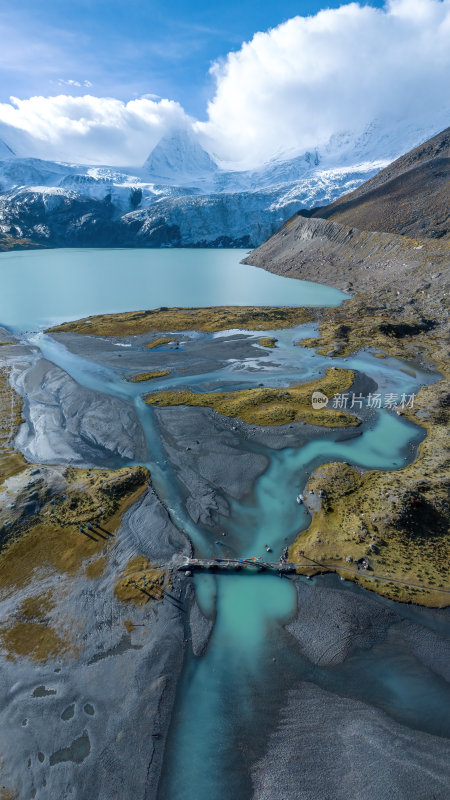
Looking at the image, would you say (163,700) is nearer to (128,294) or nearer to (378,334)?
(378,334)

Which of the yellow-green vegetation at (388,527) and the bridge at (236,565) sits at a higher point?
the yellow-green vegetation at (388,527)

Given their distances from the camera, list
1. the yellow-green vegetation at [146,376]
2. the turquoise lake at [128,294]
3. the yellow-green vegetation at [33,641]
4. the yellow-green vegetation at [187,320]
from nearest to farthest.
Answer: the yellow-green vegetation at [33,641]
the yellow-green vegetation at [146,376]
the yellow-green vegetation at [187,320]
the turquoise lake at [128,294]

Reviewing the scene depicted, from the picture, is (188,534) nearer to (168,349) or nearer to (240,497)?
(240,497)

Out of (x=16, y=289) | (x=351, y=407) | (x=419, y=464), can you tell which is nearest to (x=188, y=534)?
(x=419, y=464)

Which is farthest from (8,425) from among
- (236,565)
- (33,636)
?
(236,565)

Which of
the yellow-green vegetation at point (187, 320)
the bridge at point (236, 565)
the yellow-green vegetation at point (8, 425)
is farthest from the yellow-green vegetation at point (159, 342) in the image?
the bridge at point (236, 565)

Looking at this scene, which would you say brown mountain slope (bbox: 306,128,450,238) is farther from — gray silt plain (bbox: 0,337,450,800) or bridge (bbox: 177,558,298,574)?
gray silt plain (bbox: 0,337,450,800)

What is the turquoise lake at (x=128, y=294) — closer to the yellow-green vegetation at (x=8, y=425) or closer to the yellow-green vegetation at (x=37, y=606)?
the yellow-green vegetation at (x=8, y=425)
